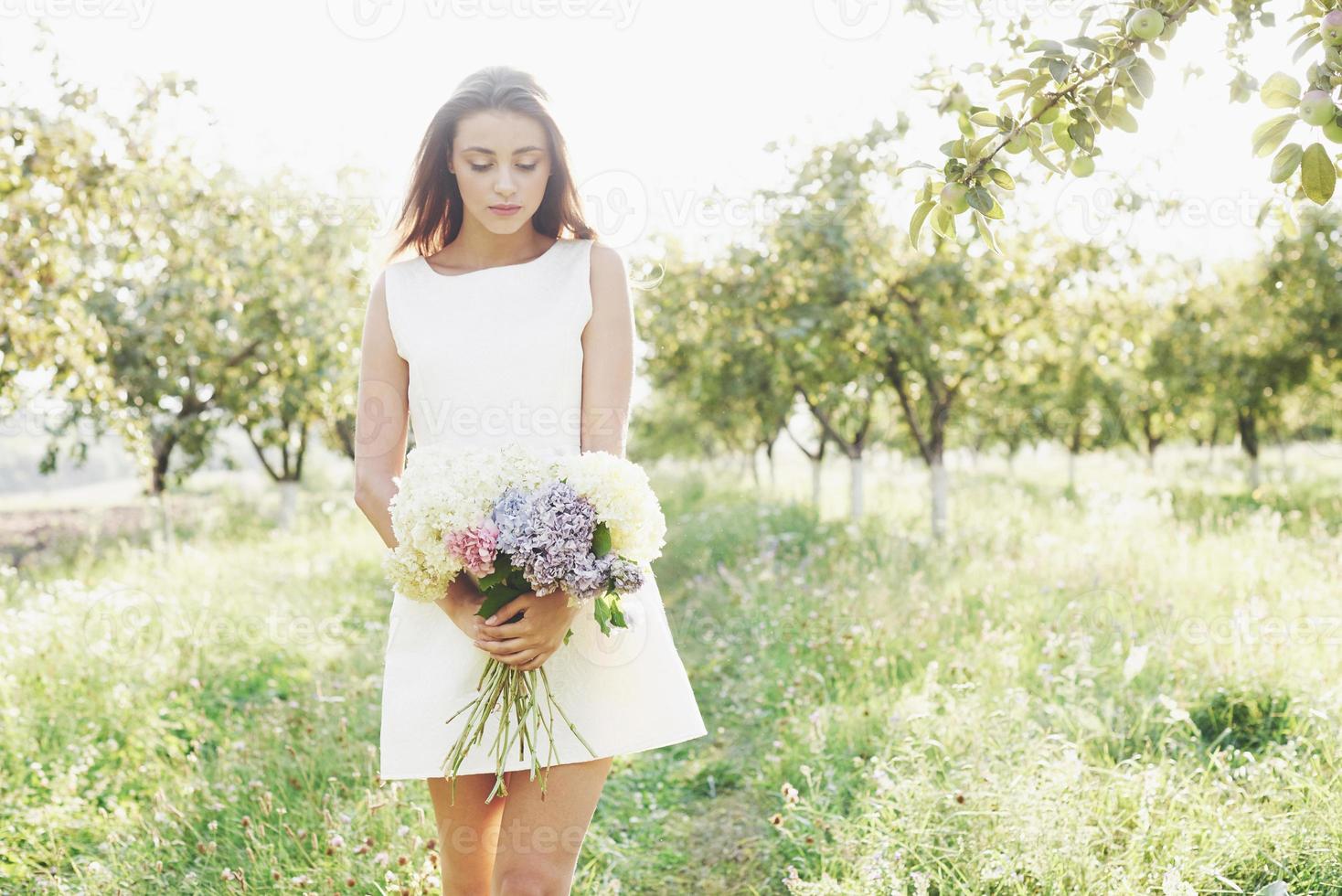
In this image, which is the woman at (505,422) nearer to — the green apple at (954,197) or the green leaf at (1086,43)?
the green apple at (954,197)

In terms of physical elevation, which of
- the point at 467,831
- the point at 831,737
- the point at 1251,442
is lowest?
the point at 1251,442

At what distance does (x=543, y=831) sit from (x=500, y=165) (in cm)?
162

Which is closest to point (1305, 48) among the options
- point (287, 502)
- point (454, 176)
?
point (454, 176)

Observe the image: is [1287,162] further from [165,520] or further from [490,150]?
[165,520]

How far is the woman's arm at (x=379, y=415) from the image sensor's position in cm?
242

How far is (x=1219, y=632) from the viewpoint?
16.5 feet

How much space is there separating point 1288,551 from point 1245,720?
323 centimetres

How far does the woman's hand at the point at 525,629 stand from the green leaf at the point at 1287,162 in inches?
61.9

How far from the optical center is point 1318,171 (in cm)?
161

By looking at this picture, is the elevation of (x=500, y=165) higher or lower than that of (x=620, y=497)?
higher

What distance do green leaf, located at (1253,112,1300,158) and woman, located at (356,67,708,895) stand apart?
139cm

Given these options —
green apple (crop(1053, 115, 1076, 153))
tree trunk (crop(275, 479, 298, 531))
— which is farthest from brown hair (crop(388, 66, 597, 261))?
tree trunk (crop(275, 479, 298, 531))

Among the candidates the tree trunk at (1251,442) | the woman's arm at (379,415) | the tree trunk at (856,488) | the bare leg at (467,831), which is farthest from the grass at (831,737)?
the tree trunk at (1251,442)

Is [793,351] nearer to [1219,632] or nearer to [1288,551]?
[1288,551]
